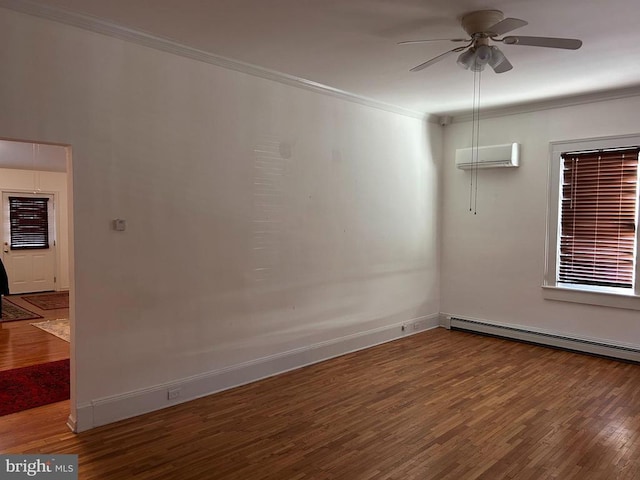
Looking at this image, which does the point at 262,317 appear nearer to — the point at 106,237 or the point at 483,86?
the point at 106,237

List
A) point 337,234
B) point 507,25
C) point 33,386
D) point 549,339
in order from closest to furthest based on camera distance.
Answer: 1. point 507,25
2. point 33,386
3. point 337,234
4. point 549,339

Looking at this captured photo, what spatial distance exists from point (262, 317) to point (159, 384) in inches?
42.3

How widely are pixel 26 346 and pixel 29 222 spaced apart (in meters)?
4.99

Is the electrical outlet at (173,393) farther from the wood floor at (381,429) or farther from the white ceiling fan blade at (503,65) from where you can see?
the white ceiling fan blade at (503,65)

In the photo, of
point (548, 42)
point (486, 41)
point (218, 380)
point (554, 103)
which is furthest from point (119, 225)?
point (554, 103)

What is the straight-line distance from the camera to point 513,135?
5.59 m

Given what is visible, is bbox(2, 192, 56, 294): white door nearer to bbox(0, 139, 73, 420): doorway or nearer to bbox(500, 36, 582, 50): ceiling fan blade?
bbox(0, 139, 73, 420): doorway

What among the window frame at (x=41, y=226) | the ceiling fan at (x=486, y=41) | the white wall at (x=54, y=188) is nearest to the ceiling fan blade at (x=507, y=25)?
the ceiling fan at (x=486, y=41)

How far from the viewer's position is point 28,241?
9438 millimetres

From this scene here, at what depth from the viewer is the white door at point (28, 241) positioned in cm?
916

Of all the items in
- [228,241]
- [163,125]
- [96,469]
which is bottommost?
[96,469]

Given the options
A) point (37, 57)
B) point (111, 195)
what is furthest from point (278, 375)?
point (37, 57)

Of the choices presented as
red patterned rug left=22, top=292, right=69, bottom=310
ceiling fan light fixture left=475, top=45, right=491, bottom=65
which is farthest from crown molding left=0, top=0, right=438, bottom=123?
red patterned rug left=22, top=292, right=69, bottom=310

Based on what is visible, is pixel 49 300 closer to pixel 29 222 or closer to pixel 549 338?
pixel 29 222
